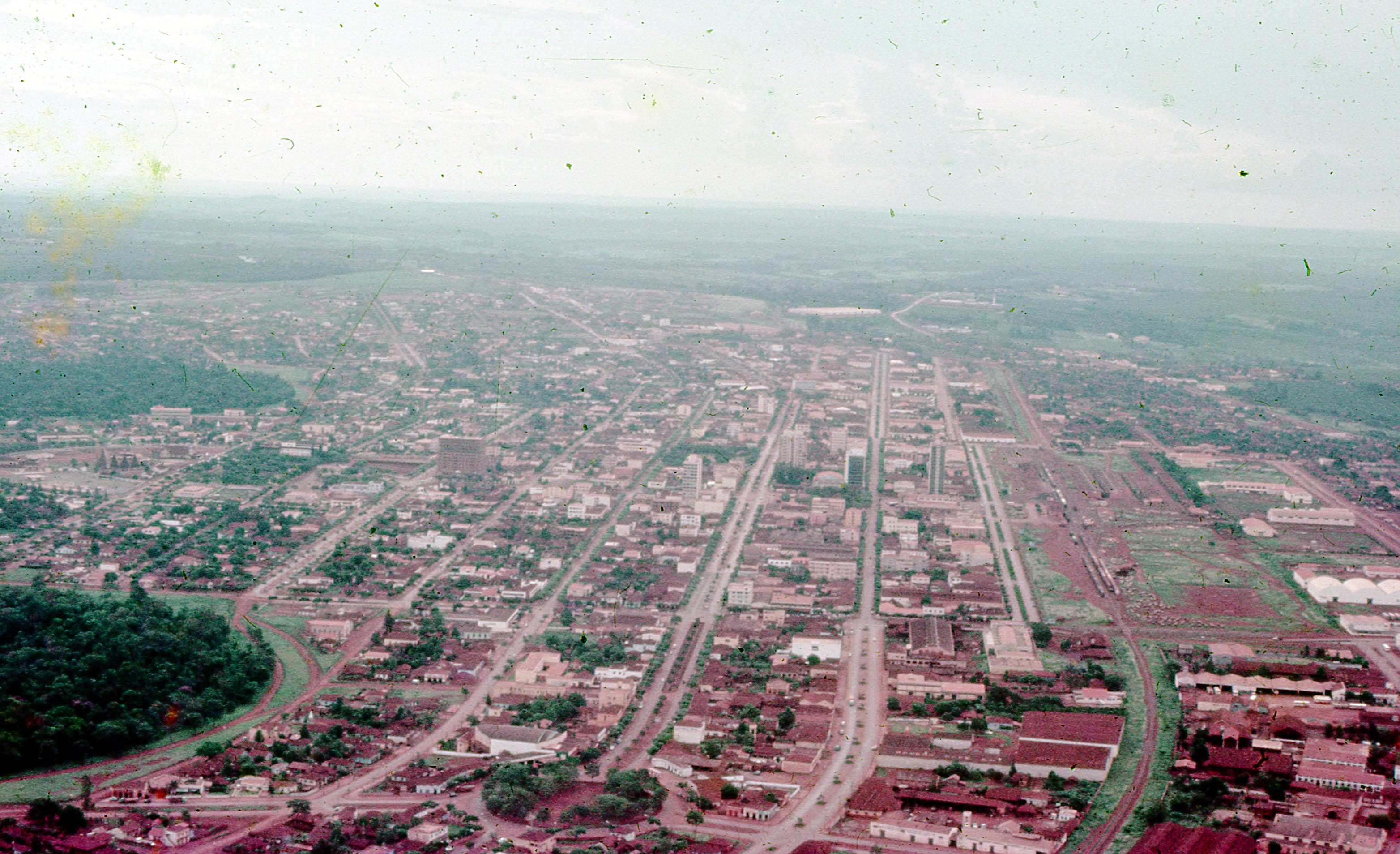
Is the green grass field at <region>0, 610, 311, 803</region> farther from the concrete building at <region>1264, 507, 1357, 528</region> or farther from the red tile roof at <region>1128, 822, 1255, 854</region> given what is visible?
the concrete building at <region>1264, 507, 1357, 528</region>

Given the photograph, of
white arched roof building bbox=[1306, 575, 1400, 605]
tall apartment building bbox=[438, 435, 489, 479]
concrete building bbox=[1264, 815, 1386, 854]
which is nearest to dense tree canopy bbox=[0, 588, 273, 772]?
tall apartment building bbox=[438, 435, 489, 479]

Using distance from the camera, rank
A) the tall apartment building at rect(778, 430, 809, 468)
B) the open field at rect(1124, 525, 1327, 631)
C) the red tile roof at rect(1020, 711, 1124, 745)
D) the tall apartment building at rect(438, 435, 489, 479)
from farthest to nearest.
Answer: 1. the tall apartment building at rect(778, 430, 809, 468)
2. the tall apartment building at rect(438, 435, 489, 479)
3. the open field at rect(1124, 525, 1327, 631)
4. the red tile roof at rect(1020, 711, 1124, 745)

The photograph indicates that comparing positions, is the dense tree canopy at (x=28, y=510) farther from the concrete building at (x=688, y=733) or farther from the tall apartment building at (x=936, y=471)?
the tall apartment building at (x=936, y=471)

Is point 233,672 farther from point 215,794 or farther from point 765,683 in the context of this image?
point 765,683

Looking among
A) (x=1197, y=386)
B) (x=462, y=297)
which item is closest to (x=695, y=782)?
(x=1197, y=386)

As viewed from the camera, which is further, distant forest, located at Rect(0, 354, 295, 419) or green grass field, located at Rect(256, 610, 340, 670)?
distant forest, located at Rect(0, 354, 295, 419)

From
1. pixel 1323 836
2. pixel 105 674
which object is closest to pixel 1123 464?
pixel 1323 836

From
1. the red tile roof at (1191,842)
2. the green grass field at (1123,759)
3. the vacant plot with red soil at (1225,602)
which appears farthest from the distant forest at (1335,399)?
the red tile roof at (1191,842)

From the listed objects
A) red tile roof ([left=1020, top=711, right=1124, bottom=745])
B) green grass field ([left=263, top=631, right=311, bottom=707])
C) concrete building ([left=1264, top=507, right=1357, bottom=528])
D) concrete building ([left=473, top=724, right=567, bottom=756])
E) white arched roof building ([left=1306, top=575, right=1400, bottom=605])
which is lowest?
green grass field ([left=263, top=631, right=311, bottom=707])
